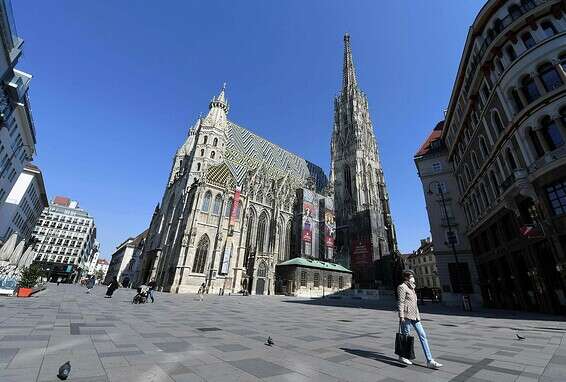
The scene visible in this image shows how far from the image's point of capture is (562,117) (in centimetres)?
1376

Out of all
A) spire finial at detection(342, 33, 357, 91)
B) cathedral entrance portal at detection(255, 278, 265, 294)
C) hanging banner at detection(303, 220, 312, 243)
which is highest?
spire finial at detection(342, 33, 357, 91)

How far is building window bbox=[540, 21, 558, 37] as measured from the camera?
49.6ft

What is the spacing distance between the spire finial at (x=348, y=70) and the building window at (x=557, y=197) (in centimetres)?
6797

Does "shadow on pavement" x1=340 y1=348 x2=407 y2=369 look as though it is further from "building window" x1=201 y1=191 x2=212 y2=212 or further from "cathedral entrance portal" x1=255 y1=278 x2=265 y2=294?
"cathedral entrance portal" x1=255 y1=278 x2=265 y2=294

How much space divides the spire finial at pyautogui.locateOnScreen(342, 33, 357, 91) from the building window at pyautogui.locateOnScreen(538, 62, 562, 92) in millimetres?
63604

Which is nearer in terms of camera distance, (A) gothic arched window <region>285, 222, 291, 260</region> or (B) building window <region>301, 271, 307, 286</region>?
(B) building window <region>301, 271, 307, 286</region>

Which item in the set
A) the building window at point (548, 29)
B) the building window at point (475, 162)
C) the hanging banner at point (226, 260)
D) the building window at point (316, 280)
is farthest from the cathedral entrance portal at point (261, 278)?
the building window at point (548, 29)

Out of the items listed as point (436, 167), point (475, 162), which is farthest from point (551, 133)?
point (436, 167)

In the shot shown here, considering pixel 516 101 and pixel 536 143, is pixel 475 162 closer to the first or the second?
pixel 516 101

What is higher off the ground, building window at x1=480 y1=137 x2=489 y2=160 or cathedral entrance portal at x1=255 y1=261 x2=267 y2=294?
building window at x1=480 y1=137 x2=489 y2=160

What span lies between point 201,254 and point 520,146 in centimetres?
3817

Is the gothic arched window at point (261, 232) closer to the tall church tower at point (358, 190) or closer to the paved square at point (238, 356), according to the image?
the tall church tower at point (358, 190)

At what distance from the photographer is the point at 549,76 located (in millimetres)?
14789

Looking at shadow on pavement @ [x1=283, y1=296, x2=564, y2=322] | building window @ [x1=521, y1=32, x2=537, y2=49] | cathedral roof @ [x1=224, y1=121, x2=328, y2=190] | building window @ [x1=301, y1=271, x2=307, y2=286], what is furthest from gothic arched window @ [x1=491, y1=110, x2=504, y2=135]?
cathedral roof @ [x1=224, y1=121, x2=328, y2=190]
